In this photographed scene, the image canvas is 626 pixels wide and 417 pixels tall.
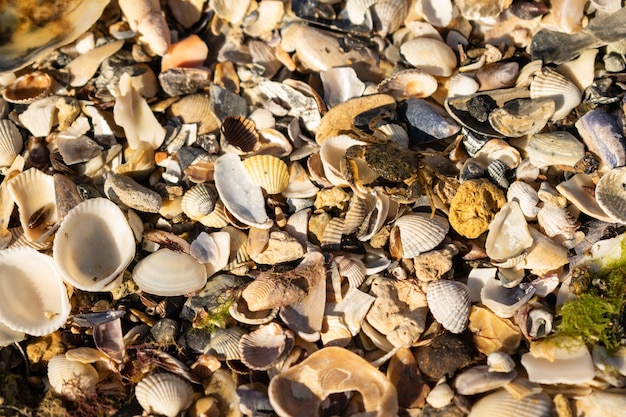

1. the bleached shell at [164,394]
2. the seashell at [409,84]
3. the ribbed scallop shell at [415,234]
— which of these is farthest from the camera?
the seashell at [409,84]

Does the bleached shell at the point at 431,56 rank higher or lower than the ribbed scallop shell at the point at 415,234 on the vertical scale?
higher

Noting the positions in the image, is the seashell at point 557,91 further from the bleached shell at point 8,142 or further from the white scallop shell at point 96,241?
the bleached shell at point 8,142

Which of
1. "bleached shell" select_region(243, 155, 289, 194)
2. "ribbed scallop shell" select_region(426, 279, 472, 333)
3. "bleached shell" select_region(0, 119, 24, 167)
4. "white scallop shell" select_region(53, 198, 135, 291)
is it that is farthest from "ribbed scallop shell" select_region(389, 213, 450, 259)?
"bleached shell" select_region(0, 119, 24, 167)

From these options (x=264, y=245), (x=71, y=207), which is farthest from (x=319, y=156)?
(x=71, y=207)

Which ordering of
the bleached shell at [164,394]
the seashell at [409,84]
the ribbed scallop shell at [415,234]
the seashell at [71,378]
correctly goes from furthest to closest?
the seashell at [409,84], the ribbed scallop shell at [415,234], the seashell at [71,378], the bleached shell at [164,394]

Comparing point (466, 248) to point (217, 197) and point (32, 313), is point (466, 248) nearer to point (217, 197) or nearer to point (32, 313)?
point (217, 197)

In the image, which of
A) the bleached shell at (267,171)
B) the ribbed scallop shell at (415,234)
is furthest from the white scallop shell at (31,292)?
the ribbed scallop shell at (415,234)
